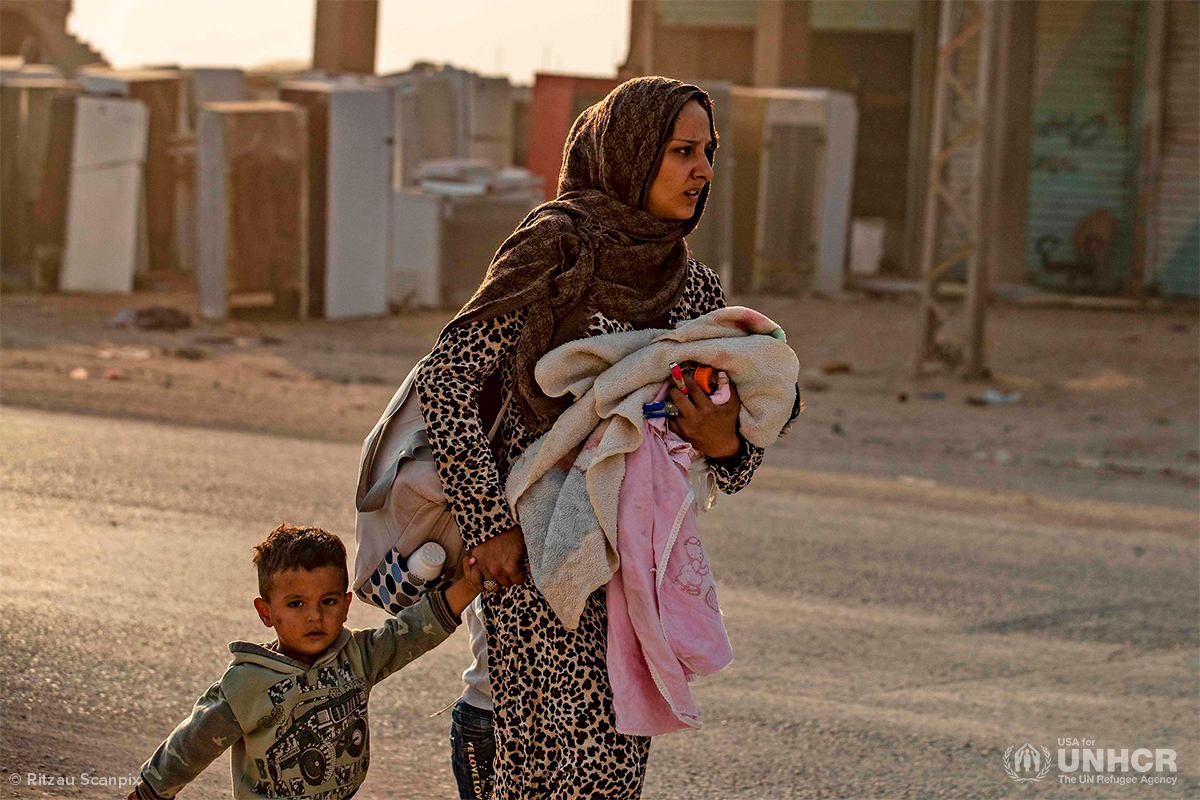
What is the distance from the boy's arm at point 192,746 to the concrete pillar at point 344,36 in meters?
21.7

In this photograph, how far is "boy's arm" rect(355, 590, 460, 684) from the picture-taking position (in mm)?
2863

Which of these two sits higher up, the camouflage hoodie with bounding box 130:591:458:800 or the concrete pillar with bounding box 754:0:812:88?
the concrete pillar with bounding box 754:0:812:88

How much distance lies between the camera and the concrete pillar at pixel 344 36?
77.2ft

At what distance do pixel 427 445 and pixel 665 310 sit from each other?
1.80 feet

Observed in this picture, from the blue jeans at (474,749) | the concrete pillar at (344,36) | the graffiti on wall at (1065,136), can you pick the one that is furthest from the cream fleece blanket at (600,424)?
the concrete pillar at (344,36)

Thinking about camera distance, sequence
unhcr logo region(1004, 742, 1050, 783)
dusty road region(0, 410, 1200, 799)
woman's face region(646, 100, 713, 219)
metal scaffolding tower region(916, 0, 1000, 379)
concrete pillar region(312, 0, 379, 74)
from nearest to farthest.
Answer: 1. woman's face region(646, 100, 713, 219)
2. dusty road region(0, 410, 1200, 799)
3. unhcr logo region(1004, 742, 1050, 783)
4. metal scaffolding tower region(916, 0, 1000, 379)
5. concrete pillar region(312, 0, 379, 74)

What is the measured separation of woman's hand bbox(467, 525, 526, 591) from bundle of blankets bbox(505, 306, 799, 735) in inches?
1.4

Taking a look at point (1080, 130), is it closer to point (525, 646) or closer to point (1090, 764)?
point (1090, 764)

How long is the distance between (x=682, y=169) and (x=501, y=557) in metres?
0.83

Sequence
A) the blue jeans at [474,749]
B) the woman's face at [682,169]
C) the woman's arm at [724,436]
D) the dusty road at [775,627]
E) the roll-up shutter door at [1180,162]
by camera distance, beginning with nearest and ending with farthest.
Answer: the woman's face at [682,169] → the woman's arm at [724,436] → the blue jeans at [474,749] → the dusty road at [775,627] → the roll-up shutter door at [1180,162]

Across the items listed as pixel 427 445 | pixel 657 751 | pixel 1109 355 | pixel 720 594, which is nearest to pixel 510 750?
pixel 427 445

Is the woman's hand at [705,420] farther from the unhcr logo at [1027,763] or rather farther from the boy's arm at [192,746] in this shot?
the unhcr logo at [1027,763]

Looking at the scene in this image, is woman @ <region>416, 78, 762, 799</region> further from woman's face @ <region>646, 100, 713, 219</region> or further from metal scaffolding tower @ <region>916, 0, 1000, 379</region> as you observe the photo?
metal scaffolding tower @ <region>916, 0, 1000, 379</region>

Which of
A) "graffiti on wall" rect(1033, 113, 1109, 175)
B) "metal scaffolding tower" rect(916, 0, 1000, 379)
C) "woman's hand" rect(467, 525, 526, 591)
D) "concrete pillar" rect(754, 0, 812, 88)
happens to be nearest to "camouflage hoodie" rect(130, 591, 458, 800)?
"woman's hand" rect(467, 525, 526, 591)
